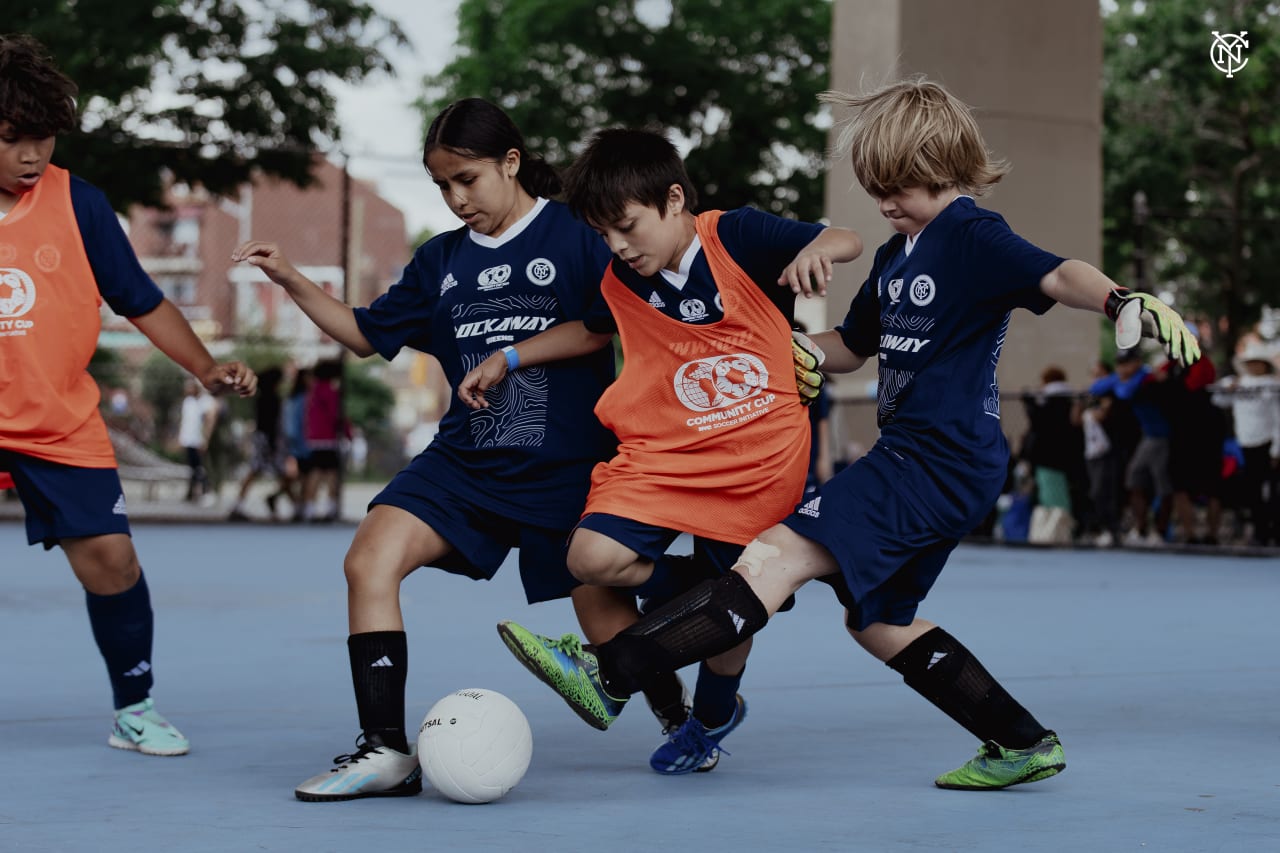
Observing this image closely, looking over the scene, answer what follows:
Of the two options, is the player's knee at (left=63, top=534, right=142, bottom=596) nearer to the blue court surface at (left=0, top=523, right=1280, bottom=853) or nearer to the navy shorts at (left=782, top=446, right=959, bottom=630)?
the blue court surface at (left=0, top=523, right=1280, bottom=853)

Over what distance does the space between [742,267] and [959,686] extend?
1.09 metres

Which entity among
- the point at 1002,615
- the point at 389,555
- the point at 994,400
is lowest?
the point at 1002,615

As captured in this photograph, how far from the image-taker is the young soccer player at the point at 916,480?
3.47 meters

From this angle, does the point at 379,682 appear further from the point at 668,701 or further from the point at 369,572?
the point at 668,701

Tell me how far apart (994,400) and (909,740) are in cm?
114

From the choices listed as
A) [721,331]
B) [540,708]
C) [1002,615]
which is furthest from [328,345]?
[721,331]

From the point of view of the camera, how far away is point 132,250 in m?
4.35

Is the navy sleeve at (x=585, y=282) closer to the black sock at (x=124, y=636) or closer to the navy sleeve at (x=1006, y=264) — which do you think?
the navy sleeve at (x=1006, y=264)

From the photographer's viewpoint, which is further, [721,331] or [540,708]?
[540,708]

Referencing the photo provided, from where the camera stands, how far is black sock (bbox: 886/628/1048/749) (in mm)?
3709

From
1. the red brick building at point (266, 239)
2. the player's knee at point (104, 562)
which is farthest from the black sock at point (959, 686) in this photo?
the red brick building at point (266, 239)

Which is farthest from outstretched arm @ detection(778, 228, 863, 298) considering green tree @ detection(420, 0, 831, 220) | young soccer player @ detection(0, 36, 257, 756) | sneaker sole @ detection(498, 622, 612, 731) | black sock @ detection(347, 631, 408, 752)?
green tree @ detection(420, 0, 831, 220)

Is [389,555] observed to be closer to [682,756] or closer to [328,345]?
[682,756]

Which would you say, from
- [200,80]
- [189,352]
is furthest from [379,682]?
[200,80]
